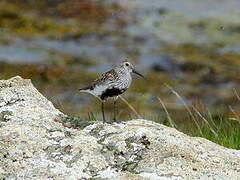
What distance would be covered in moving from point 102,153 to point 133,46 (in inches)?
841

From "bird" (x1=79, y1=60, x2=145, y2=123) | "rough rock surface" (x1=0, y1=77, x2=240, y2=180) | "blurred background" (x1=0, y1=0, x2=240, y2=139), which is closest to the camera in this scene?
"rough rock surface" (x1=0, y1=77, x2=240, y2=180)

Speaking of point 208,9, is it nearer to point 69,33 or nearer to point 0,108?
point 69,33

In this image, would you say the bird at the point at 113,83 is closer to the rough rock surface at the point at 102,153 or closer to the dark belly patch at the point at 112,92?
the dark belly patch at the point at 112,92

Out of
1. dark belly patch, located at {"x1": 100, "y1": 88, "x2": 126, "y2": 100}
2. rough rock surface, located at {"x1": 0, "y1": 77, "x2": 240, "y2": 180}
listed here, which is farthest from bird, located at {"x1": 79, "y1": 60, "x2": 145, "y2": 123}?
rough rock surface, located at {"x1": 0, "y1": 77, "x2": 240, "y2": 180}

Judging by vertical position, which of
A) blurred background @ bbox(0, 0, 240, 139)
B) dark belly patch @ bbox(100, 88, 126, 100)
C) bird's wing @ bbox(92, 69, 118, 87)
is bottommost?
blurred background @ bbox(0, 0, 240, 139)

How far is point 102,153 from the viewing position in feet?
21.2

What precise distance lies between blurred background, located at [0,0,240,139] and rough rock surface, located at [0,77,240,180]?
14.3m

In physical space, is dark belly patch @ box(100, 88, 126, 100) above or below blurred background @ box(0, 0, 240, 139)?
above

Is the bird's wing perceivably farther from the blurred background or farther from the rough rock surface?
the blurred background

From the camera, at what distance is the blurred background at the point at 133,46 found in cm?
2431

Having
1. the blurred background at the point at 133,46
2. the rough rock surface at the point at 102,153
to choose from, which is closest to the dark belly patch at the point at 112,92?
the rough rock surface at the point at 102,153

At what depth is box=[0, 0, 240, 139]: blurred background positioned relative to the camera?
24.3 metres

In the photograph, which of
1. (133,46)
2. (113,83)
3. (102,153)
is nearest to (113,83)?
(113,83)

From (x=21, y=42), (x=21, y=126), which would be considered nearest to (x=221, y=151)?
(x=21, y=126)
